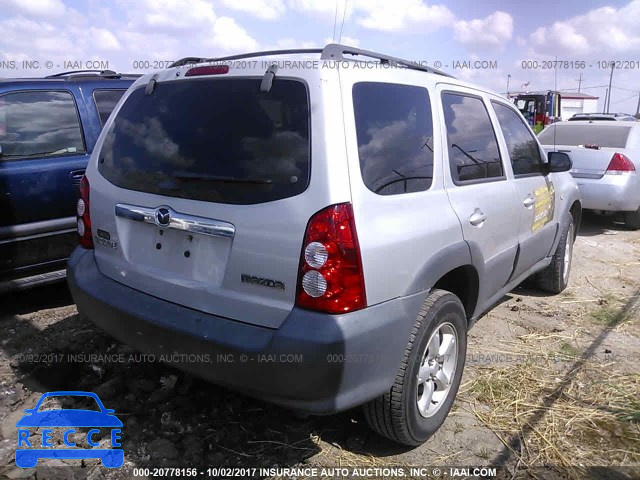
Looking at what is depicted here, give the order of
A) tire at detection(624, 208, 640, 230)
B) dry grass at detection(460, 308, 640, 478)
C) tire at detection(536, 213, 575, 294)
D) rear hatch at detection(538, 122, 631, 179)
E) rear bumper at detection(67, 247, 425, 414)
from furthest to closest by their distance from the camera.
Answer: tire at detection(624, 208, 640, 230) < rear hatch at detection(538, 122, 631, 179) < tire at detection(536, 213, 575, 294) < dry grass at detection(460, 308, 640, 478) < rear bumper at detection(67, 247, 425, 414)

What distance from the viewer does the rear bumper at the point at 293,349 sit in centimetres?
204

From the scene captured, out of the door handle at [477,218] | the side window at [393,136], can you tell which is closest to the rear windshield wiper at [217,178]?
the side window at [393,136]

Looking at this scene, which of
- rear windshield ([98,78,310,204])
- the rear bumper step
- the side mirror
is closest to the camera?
rear windshield ([98,78,310,204])

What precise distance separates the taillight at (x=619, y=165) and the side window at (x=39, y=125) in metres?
6.69

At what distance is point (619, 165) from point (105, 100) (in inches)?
259

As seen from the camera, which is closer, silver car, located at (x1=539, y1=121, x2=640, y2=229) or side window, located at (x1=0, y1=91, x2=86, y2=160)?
side window, located at (x1=0, y1=91, x2=86, y2=160)

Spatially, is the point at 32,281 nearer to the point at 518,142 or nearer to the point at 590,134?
the point at 518,142

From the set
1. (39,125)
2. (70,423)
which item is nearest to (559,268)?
(70,423)

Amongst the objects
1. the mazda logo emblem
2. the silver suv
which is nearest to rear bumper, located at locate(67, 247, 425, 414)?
the silver suv

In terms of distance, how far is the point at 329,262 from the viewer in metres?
2.05

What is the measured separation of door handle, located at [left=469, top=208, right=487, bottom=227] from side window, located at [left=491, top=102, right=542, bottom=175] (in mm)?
820

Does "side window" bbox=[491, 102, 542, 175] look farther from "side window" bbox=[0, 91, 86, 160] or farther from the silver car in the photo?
the silver car

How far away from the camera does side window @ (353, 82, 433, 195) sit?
2.25m

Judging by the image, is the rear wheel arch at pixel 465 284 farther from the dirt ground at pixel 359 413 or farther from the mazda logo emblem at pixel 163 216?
the mazda logo emblem at pixel 163 216
